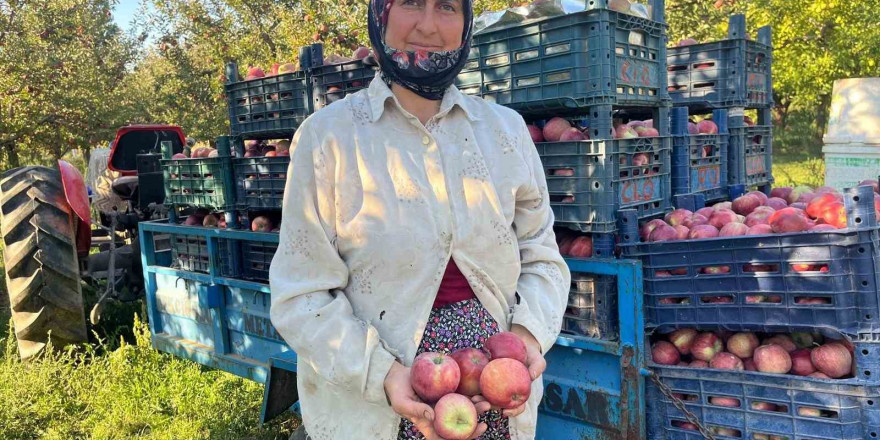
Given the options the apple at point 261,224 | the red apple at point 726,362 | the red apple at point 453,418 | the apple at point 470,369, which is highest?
the apple at point 261,224

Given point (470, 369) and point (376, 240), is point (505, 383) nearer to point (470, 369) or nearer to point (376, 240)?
point (470, 369)

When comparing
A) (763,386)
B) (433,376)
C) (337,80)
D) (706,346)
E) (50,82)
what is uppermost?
(50,82)

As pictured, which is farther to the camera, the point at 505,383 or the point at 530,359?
the point at 530,359

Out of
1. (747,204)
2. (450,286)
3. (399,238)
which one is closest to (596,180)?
(747,204)

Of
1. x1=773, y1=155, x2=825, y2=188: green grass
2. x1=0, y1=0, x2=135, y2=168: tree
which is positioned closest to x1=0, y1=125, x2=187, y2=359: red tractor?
x1=0, y1=0, x2=135, y2=168: tree

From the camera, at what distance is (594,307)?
3.17m

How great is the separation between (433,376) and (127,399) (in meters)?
3.99

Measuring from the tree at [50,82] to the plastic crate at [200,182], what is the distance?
33.0ft

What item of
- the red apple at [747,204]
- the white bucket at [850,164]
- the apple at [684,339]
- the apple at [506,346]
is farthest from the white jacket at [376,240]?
the white bucket at [850,164]

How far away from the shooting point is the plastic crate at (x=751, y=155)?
179 inches

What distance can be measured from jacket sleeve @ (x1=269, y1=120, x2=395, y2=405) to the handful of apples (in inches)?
5.2

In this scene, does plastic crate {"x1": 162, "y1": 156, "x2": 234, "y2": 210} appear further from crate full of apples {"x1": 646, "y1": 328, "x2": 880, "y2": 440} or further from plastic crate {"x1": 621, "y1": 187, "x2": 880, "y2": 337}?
crate full of apples {"x1": 646, "y1": 328, "x2": 880, "y2": 440}

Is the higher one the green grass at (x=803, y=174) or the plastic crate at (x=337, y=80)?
the plastic crate at (x=337, y=80)

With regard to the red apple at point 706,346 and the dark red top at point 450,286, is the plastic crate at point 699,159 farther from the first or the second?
the dark red top at point 450,286
